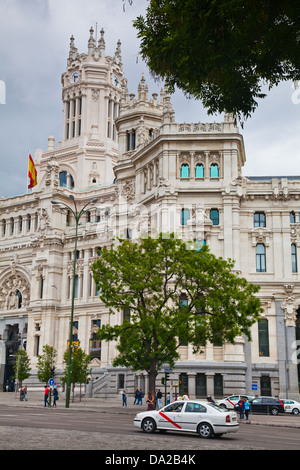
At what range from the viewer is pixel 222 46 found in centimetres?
1222

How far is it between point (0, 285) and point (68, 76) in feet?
129

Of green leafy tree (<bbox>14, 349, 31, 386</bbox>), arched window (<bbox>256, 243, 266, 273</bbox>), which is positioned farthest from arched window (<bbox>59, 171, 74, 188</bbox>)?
arched window (<bbox>256, 243, 266, 273</bbox>)

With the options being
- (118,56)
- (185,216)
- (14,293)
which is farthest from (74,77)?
(185,216)

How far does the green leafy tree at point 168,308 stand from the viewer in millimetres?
37438

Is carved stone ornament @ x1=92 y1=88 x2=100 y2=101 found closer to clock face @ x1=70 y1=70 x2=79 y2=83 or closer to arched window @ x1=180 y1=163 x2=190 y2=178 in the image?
clock face @ x1=70 y1=70 x2=79 y2=83

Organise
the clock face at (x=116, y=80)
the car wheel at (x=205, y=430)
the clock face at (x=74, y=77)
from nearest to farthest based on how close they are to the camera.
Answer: the car wheel at (x=205, y=430) < the clock face at (x=116, y=80) < the clock face at (x=74, y=77)

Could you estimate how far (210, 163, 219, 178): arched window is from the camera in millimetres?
56438

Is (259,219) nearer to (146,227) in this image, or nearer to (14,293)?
(146,227)

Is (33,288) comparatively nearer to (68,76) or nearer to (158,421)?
(68,76)

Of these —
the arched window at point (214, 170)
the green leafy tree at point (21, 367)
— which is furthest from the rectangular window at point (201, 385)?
the green leafy tree at point (21, 367)

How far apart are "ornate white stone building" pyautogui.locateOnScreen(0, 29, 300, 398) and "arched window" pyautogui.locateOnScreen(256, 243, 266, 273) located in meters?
0.10

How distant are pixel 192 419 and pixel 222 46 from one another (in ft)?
47.2

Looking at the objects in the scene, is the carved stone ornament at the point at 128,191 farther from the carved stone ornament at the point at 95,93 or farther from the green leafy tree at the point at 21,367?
the carved stone ornament at the point at 95,93

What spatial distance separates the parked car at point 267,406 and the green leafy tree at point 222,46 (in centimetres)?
3312
